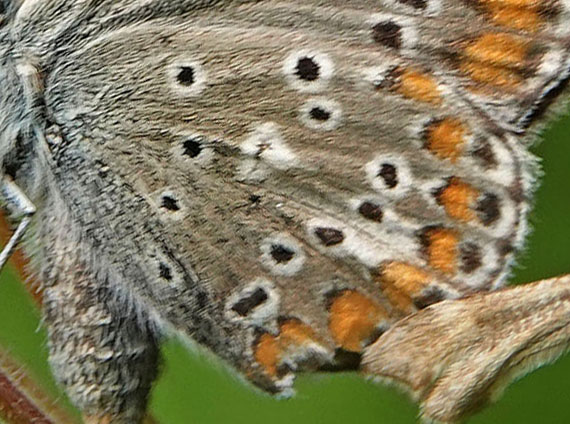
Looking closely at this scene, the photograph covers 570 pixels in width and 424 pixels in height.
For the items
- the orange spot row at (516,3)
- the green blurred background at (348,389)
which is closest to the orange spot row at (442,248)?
the orange spot row at (516,3)

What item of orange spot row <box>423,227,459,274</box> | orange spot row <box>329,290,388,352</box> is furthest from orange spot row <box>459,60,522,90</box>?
orange spot row <box>329,290,388,352</box>

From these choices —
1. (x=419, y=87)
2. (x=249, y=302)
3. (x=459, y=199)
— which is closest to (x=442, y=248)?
(x=459, y=199)

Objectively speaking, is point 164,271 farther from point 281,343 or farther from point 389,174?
point 389,174

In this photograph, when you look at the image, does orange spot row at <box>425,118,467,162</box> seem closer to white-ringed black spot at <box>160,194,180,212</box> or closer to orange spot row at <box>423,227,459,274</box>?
orange spot row at <box>423,227,459,274</box>

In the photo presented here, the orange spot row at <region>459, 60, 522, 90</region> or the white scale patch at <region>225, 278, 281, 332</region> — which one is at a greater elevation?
the orange spot row at <region>459, 60, 522, 90</region>

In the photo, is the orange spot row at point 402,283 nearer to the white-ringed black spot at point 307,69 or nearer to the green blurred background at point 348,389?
the white-ringed black spot at point 307,69

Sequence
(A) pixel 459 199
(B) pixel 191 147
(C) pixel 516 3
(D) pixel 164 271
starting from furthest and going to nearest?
(D) pixel 164 271 → (B) pixel 191 147 → (A) pixel 459 199 → (C) pixel 516 3
